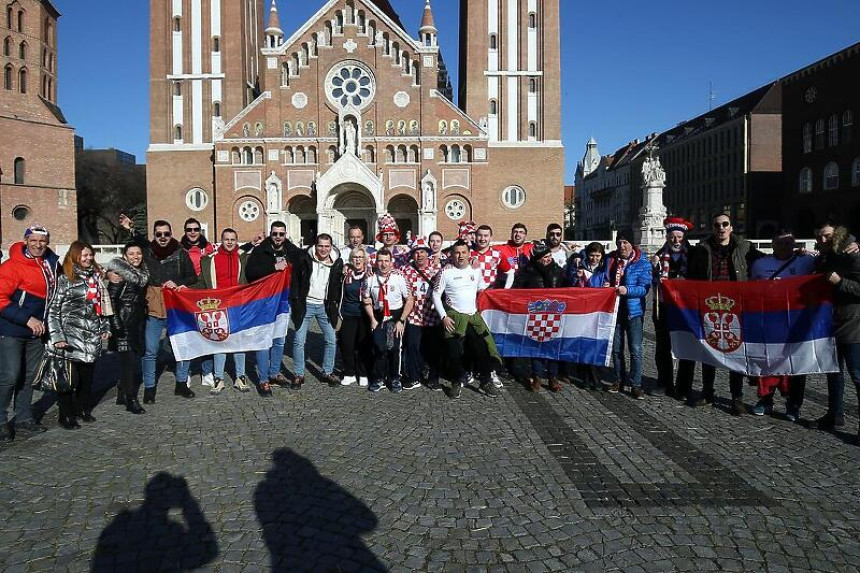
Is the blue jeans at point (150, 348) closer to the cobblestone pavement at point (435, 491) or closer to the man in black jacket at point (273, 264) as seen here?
the cobblestone pavement at point (435, 491)

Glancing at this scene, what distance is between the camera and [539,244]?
28.8ft

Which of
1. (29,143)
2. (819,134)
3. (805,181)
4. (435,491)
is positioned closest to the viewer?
(435,491)

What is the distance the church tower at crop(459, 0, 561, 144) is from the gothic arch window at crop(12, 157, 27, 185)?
85.8 feet

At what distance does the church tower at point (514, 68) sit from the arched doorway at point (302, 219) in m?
10.8

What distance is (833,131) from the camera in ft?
131

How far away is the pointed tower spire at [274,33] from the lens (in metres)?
36.7

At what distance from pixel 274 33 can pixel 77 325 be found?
3427cm

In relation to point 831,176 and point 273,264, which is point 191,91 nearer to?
point 273,264

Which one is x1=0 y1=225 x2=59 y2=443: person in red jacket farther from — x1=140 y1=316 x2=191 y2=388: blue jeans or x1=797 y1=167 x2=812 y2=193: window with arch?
x1=797 y1=167 x2=812 y2=193: window with arch

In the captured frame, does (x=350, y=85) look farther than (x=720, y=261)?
Yes

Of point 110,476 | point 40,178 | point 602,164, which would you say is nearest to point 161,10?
point 40,178

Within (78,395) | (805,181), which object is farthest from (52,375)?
(805,181)

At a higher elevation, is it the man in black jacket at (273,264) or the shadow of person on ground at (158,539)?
the man in black jacket at (273,264)

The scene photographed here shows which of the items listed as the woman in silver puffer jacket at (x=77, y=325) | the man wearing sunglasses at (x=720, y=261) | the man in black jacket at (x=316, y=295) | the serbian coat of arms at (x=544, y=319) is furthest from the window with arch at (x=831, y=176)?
the woman in silver puffer jacket at (x=77, y=325)
